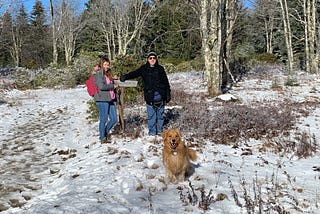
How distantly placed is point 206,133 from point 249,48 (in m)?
36.8

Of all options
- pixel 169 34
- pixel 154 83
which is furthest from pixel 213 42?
pixel 169 34

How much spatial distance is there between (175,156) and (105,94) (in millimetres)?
3142

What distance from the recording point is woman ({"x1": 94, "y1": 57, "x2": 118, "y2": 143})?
A: 7.26 metres

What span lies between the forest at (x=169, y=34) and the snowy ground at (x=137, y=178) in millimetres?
7516

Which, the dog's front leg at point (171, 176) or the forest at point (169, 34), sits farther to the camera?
the forest at point (169, 34)

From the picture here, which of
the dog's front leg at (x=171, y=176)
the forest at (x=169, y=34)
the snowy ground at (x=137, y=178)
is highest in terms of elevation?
the forest at (x=169, y=34)

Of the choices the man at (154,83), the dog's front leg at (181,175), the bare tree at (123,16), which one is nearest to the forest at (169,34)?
the bare tree at (123,16)

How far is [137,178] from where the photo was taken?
5168 mm

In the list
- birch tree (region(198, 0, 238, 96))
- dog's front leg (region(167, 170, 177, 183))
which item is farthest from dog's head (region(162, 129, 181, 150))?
birch tree (region(198, 0, 238, 96))

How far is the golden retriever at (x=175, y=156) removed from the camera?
4.72 metres

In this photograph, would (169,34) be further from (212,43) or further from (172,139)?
(172,139)

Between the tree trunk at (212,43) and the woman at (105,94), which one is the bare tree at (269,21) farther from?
the woman at (105,94)

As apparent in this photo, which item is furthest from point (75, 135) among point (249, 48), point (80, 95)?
point (249, 48)

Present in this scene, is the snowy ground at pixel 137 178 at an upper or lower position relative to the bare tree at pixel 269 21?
lower
